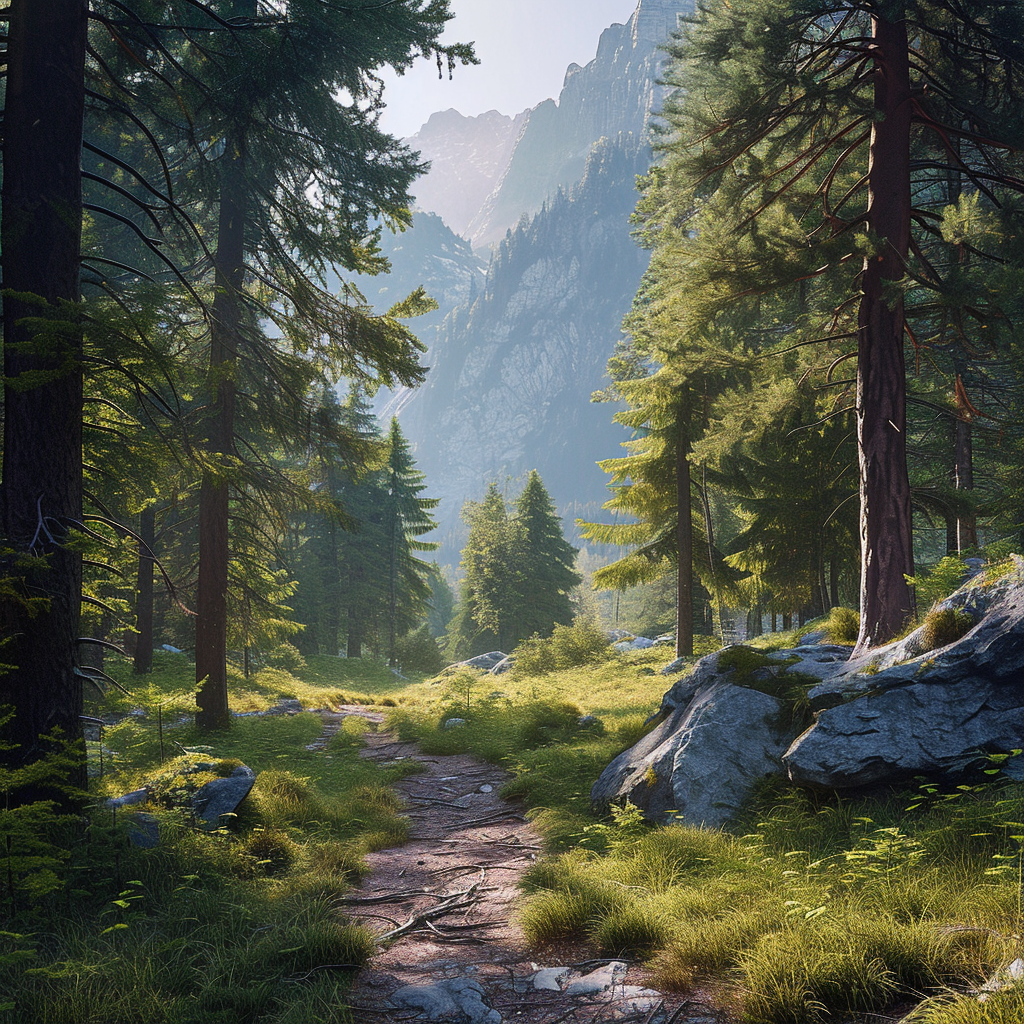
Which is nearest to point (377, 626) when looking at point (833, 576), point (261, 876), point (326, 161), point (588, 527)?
point (588, 527)

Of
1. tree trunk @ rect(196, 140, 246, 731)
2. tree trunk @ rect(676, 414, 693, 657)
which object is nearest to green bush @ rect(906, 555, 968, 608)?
tree trunk @ rect(676, 414, 693, 657)

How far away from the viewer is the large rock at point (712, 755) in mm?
5180

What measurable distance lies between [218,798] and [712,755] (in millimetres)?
4243

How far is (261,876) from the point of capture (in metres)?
4.57

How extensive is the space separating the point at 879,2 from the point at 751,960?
8477 mm

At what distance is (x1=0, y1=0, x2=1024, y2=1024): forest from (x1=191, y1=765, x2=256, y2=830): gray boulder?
0.15 feet

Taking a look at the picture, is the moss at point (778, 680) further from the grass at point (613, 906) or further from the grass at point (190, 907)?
the grass at point (190, 907)

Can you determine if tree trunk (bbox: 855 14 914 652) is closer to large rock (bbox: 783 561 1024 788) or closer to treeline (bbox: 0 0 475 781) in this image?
large rock (bbox: 783 561 1024 788)

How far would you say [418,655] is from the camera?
→ 117ft

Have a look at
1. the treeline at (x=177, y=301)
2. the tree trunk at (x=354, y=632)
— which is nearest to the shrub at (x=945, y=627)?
the treeline at (x=177, y=301)

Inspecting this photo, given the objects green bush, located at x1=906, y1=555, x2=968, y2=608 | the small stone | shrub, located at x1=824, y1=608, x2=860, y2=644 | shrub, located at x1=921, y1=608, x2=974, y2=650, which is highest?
green bush, located at x1=906, y1=555, x2=968, y2=608

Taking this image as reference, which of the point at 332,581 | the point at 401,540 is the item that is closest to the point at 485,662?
the point at 332,581

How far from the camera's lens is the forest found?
3.12 m

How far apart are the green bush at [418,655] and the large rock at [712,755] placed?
2980 centimetres
